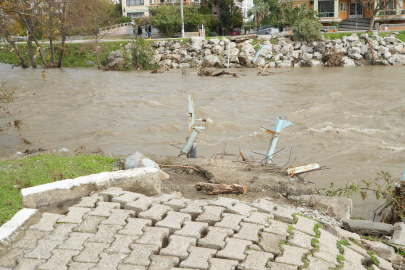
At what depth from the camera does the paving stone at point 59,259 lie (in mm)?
3301

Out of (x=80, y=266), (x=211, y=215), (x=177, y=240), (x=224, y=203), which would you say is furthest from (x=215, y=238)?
(x=80, y=266)

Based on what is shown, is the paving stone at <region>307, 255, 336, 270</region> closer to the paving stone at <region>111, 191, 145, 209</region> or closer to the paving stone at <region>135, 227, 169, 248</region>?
the paving stone at <region>135, 227, 169, 248</region>

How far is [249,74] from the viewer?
26328 mm

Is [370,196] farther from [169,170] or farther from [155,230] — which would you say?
[155,230]

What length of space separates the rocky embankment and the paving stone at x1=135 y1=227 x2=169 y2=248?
27.0m

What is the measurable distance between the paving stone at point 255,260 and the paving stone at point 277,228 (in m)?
0.40

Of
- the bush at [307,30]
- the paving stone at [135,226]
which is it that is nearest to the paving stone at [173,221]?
the paving stone at [135,226]

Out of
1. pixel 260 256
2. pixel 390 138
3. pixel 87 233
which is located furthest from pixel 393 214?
pixel 390 138

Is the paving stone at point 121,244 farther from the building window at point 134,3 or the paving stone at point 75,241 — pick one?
the building window at point 134,3

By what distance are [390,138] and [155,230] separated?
29.4 feet

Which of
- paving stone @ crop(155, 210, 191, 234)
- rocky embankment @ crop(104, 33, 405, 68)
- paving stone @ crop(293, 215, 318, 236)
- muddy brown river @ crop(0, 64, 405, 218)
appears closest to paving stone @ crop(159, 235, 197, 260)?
paving stone @ crop(155, 210, 191, 234)

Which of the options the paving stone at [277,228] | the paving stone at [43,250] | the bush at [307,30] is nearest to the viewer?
the paving stone at [43,250]

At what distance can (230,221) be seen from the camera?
3.97 meters

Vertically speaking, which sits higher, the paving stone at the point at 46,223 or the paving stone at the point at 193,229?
the paving stone at the point at 46,223
